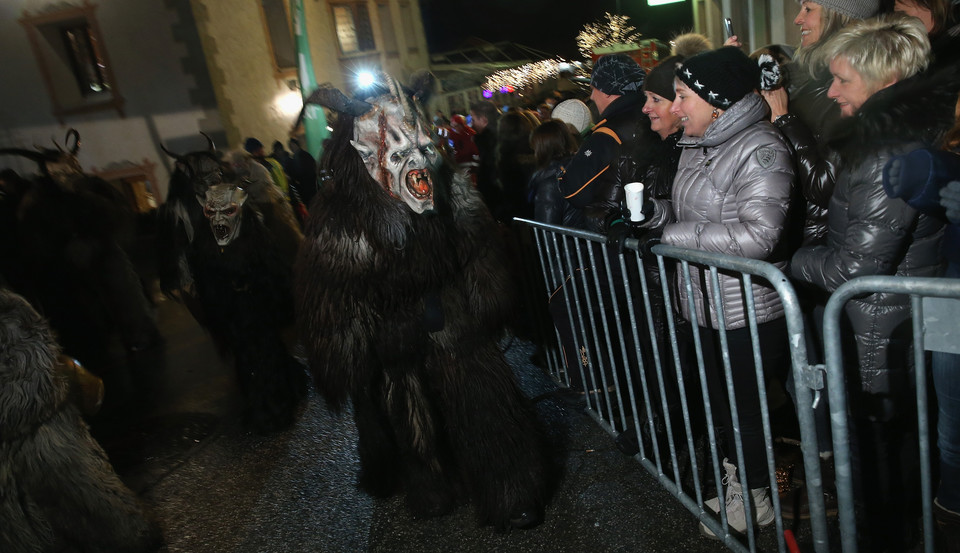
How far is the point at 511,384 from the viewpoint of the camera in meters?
2.85

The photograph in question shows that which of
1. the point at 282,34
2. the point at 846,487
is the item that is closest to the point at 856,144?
the point at 846,487

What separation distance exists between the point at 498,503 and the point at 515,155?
3.93 m

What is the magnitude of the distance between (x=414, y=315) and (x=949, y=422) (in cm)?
219

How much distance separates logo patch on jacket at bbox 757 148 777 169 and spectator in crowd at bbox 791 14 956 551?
0.26m

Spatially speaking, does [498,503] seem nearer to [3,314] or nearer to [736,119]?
[736,119]

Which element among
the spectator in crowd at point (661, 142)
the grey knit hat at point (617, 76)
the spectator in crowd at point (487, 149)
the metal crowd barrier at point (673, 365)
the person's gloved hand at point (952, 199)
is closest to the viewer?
the person's gloved hand at point (952, 199)

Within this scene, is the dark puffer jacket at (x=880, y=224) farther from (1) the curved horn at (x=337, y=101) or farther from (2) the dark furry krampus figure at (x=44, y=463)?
(2) the dark furry krampus figure at (x=44, y=463)

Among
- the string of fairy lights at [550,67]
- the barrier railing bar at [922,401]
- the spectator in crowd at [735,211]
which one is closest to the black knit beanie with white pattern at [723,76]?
the spectator in crowd at [735,211]

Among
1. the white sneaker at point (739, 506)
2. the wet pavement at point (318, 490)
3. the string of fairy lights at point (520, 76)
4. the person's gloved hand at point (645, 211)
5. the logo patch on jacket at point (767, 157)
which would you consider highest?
the string of fairy lights at point (520, 76)

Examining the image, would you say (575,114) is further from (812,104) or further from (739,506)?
(739,506)

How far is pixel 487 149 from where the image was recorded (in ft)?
25.5

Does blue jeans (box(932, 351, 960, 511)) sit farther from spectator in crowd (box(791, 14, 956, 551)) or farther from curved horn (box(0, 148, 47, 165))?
curved horn (box(0, 148, 47, 165))

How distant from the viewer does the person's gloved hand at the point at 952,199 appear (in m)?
1.73

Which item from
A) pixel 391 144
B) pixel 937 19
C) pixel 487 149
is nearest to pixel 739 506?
pixel 391 144
